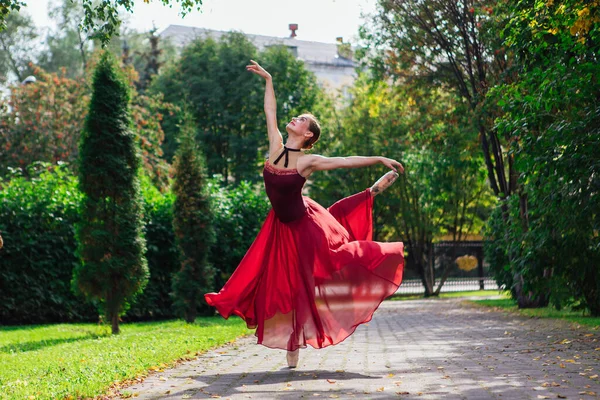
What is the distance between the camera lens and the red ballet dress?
8516 mm

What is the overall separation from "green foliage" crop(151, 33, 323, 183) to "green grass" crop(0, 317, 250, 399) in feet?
99.2

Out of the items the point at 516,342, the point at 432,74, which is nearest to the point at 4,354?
the point at 516,342

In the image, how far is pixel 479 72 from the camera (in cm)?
2277

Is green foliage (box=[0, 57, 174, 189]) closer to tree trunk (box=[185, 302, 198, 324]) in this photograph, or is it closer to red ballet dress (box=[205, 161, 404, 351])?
tree trunk (box=[185, 302, 198, 324])

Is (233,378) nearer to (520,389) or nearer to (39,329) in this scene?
(520,389)

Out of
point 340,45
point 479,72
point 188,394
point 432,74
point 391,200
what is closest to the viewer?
point 188,394

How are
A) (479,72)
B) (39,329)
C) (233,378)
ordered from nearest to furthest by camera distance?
1. (233,378)
2. (39,329)
3. (479,72)

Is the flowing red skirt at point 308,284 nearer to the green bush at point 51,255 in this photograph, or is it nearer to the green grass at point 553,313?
the green grass at point 553,313

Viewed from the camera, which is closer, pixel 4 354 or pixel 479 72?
pixel 4 354

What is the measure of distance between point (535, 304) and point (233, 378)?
1630 centimetres

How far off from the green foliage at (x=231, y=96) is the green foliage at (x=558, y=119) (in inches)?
1265

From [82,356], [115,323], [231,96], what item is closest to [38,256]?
[115,323]

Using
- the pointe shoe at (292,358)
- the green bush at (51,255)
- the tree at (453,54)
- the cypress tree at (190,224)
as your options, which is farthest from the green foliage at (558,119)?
the green bush at (51,255)

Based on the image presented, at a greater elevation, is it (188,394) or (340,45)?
(340,45)
